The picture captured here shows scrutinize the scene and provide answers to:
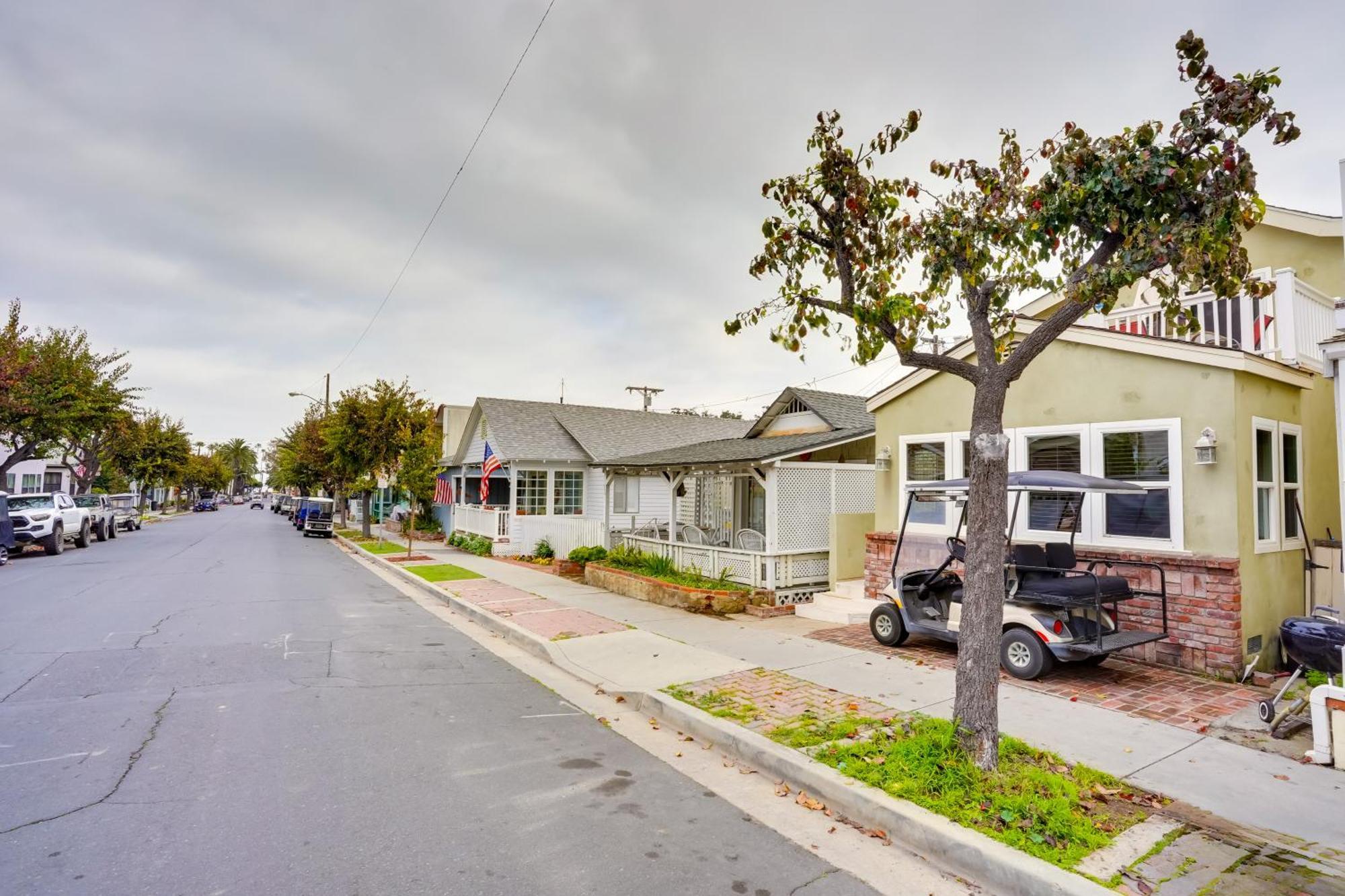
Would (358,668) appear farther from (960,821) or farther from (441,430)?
(441,430)

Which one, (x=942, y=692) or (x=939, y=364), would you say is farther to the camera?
(x=942, y=692)

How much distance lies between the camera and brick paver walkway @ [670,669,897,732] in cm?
602

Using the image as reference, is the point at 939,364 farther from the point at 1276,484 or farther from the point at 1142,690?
the point at 1276,484

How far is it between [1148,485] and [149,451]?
62598 mm

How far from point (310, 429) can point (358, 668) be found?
116 ft

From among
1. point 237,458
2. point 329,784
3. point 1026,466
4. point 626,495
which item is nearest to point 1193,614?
point 1026,466

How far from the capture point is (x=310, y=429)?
38688mm

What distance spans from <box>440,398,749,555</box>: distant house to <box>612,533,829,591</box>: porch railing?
18.8 feet

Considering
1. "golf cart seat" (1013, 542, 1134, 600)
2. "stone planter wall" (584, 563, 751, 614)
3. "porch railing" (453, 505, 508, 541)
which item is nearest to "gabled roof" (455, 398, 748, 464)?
"porch railing" (453, 505, 508, 541)

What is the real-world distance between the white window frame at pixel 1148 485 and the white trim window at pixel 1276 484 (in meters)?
0.73

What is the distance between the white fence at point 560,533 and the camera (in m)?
18.6

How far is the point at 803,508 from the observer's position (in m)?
12.7

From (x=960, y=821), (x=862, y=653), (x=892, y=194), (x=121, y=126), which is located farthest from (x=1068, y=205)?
(x=121, y=126)

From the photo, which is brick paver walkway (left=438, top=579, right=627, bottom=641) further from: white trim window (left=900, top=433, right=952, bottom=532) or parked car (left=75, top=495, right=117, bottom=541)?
parked car (left=75, top=495, right=117, bottom=541)
